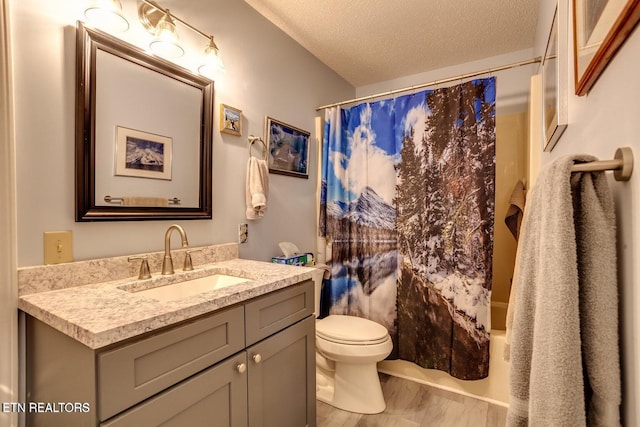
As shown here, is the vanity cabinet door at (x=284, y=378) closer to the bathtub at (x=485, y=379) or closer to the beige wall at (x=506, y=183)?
the bathtub at (x=485, y=379)

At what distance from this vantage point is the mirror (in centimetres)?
114

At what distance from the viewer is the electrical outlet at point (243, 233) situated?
1.77 metres

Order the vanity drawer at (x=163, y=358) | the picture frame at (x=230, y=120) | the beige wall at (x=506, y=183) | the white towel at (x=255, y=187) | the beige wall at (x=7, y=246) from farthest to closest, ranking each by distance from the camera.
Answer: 1. the beige wall at (x=506, y=183)
2. the white towel at (x=255, y=187)
3. the picture frame at (x=230, y=120)
4. the beige wall at (x=7, y=246)
5. the vanity drawer at (x=163, y=358)

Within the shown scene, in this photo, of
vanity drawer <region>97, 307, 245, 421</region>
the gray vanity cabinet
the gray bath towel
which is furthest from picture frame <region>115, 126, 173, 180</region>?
the gray bath towel

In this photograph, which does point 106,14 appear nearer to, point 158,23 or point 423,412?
point 158,23

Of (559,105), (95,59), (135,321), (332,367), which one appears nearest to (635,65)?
(559,105)

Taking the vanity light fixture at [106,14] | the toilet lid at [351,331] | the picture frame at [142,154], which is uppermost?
the vanity light fixture at [106,14]

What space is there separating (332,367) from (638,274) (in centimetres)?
185

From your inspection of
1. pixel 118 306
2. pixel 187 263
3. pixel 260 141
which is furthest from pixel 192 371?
pixel 260 141

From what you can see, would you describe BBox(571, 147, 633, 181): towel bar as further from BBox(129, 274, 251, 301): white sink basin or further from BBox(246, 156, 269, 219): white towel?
BBox(246, 156, 269, 219): white towel

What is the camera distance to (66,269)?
1075 mm

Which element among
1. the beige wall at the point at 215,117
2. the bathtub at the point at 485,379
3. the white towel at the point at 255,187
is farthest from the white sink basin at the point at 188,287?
the bathtub at the point at 485,379

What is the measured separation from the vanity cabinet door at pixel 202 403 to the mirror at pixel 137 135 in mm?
734

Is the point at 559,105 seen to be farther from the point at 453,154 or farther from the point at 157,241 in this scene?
the point at 157,241
